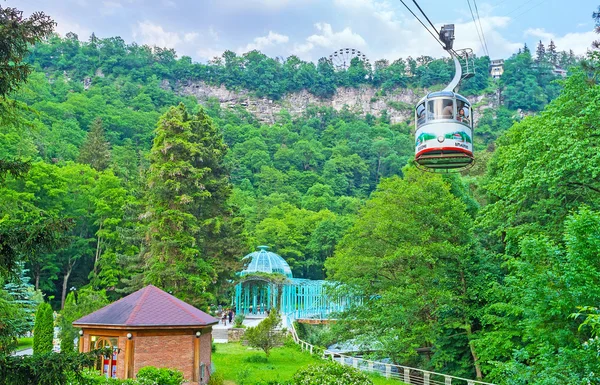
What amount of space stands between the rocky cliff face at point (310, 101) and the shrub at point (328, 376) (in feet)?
396

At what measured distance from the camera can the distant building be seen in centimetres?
13771

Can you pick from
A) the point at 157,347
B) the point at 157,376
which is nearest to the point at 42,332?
the point at 157,347

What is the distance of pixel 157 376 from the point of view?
50.9ft

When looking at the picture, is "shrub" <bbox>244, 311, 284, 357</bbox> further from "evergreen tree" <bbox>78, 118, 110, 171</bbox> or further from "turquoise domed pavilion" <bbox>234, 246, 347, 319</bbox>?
"evergreen tree" <bbox>78, 118, 110, 171</bbox>

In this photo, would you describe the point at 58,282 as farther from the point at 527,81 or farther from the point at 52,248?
the point at 527,81

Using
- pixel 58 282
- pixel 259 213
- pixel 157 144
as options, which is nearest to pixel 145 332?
pixel 157 144

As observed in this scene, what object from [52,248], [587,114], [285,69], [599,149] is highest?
[285,69]

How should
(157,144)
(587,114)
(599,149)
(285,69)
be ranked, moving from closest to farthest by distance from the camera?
(599,149), (587,114), (157,144), (285,69)

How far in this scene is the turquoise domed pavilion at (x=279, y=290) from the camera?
42.5 metres

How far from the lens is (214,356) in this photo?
83.3ft

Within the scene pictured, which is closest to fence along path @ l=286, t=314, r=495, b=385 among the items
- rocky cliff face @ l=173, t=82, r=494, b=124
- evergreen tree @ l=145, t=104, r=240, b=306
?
evergreen tree @ l=145, t=104, r=240, b=306

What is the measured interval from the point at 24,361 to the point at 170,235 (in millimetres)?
19475

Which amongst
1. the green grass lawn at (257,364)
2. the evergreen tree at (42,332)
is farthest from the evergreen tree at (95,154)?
the evergreen tree at (42,332)

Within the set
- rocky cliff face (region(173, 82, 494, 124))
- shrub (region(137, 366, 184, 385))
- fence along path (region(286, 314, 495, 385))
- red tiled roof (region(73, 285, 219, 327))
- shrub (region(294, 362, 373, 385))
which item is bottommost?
fence along path (region(286, 314, 495, 385))
